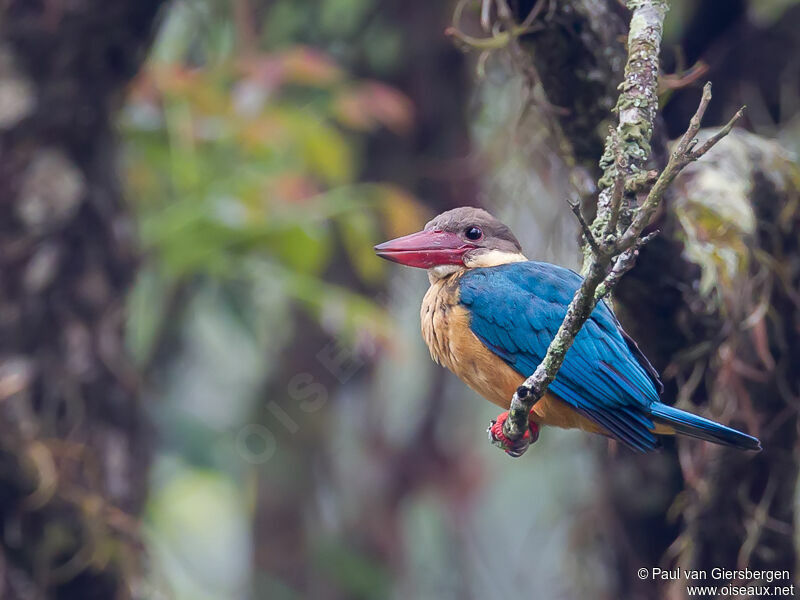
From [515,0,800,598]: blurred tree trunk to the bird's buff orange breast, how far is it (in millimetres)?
457

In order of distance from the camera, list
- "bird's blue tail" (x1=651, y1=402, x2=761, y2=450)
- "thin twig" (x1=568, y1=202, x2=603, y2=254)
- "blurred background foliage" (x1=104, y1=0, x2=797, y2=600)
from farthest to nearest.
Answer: "blurred background foliage" (x1=104, y1=0, x2=797, y2=600), "bird's blue tail" (x1=651, y1=402, x2=761, y2=450), "thin twig" (x1=568, y1=202, x2=603, y2=254)

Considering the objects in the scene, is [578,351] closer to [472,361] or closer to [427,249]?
[472,361]

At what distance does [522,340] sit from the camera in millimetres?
2467

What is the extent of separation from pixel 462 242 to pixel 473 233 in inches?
1.5

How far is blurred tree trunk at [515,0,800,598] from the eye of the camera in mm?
2604

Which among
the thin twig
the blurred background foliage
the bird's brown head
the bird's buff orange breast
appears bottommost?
the blurred background foliage

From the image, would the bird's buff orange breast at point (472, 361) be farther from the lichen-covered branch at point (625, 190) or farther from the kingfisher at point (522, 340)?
the lichen-covered branch at point (625, 190)

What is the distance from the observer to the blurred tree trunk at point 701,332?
2604 mm

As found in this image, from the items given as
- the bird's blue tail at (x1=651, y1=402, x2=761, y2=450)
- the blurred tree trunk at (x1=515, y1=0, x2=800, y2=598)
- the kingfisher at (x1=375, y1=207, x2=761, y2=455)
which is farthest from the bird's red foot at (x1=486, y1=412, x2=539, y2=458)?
the blurred tree trunk at (x1=515, y1=0, x2=800, y2=598)

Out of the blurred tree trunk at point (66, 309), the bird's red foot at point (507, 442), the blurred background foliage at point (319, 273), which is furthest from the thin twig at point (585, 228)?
the blurred tree trunk at point (66, 309)

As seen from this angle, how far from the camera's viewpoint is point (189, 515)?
9.70m

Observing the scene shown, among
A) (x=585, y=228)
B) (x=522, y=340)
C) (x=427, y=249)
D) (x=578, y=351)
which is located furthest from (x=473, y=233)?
(x=585, y=228)

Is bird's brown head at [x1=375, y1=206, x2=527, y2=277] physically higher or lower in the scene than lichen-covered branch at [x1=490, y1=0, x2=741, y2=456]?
lower

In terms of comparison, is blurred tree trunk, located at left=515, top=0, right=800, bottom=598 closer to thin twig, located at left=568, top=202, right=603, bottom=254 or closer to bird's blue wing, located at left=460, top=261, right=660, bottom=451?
bird's blue wing, located at left=460, top=261, right=660, bottom=451
